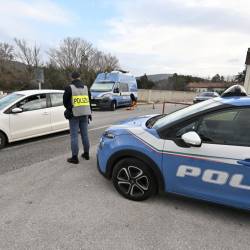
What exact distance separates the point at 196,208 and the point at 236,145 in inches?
43.6

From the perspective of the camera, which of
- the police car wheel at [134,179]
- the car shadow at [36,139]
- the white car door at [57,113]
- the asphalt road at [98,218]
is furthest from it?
the white car door at [57,113]

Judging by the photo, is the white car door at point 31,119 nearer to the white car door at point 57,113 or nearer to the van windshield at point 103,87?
the white car door at point 57,113

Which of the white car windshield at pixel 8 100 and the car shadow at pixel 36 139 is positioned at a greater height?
the white car windshield at pixel 8 100

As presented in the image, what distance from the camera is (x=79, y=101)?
15.6 ft

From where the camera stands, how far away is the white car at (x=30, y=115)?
601 centimetres

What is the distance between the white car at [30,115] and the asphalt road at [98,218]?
2.02m

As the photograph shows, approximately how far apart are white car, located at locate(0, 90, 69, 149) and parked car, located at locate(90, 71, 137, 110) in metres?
8.90

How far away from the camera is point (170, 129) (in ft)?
10.3

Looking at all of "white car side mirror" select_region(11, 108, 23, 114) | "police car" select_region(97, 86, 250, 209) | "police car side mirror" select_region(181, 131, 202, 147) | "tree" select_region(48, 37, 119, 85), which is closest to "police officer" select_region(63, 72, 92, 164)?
"police car" select_region(97, 86, 250, 209)

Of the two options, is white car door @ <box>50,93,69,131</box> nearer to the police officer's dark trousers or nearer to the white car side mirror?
the white car side mirror

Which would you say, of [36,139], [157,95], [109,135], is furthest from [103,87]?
[157,95]

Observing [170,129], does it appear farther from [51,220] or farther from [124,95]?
[124,95]

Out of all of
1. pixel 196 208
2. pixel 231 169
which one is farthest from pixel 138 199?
pixel 231 169

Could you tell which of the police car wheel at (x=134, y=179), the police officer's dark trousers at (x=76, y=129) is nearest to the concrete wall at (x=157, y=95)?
the police officer's dark trousers at (x=76, y=129)
